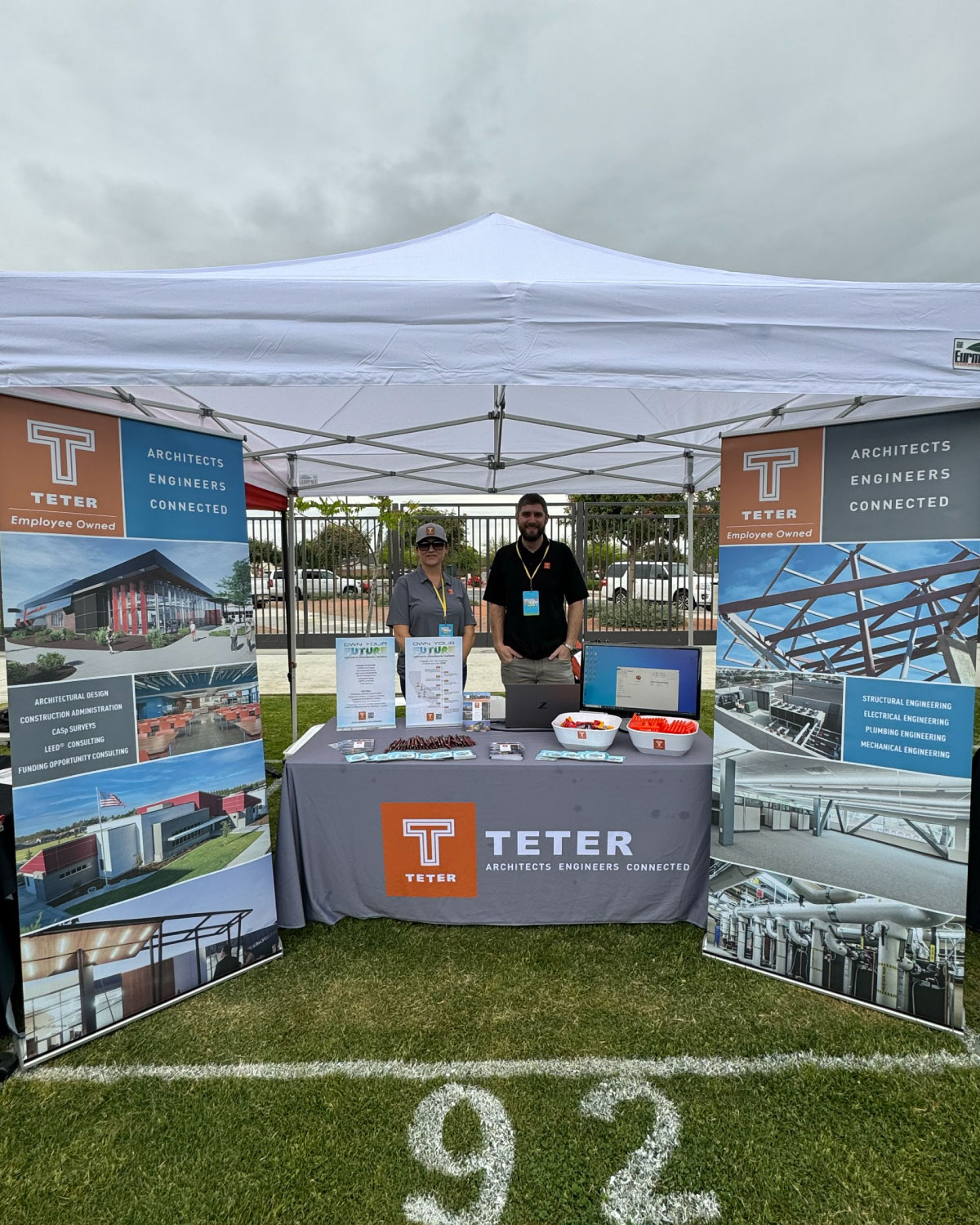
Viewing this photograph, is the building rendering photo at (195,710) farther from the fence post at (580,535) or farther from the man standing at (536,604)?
the fence post at (580,535)

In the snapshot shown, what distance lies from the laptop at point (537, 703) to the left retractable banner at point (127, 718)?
1.04m

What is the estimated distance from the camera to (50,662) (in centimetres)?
181

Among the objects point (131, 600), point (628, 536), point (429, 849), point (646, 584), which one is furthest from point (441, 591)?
point (646, 584)

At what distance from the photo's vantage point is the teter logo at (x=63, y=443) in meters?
1.80

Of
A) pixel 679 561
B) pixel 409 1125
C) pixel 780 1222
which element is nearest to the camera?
pixel 780 1222

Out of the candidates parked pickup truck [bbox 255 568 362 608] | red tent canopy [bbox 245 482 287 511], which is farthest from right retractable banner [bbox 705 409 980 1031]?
parked pickup truck [bbox 255 568 362 608]

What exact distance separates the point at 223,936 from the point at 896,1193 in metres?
1.93

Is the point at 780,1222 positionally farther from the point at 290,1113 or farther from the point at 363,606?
the point at 363,606

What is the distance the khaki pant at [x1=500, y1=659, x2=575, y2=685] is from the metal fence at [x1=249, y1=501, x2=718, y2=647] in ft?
21.5

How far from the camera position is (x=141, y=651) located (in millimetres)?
1999

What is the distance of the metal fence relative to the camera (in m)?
10.4

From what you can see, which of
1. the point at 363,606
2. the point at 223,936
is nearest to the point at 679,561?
the point at 363,606

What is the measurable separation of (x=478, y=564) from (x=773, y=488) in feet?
29.5

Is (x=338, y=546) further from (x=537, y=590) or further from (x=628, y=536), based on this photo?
(x=537, y=590)
